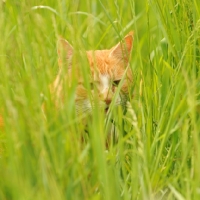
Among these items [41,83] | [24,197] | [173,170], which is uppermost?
[41,83]

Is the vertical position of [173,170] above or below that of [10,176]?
below

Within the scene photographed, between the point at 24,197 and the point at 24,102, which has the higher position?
the point at 24,102

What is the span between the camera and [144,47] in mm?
3461

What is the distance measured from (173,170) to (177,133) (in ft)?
0.41

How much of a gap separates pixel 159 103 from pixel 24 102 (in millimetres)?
792

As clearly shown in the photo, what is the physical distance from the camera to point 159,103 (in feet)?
8.28

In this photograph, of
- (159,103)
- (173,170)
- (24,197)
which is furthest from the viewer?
(159,103)

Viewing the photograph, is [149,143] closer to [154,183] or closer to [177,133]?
[177,133]

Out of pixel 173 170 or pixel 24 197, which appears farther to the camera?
pixel 173 170

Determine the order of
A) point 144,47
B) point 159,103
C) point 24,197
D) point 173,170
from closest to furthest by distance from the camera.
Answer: point 24,197 < point 173,170 < point 159,103 < point 144,47

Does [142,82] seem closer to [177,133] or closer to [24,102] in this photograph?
[177,133]

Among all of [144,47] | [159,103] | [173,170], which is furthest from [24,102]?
[144,47]

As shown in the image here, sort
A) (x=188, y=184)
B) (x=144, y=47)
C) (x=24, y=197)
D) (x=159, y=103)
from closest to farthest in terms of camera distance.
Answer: (x=24, y=197) < (x=188, y=184) < (x=159, y=103) < (x=144, y=47)

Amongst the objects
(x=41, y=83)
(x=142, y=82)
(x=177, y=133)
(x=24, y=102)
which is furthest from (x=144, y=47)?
(x=24, y=102)
